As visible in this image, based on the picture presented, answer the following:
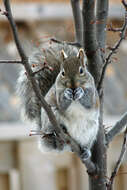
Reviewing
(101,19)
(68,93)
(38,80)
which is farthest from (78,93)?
(38,80)

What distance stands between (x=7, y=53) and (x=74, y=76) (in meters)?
0.90

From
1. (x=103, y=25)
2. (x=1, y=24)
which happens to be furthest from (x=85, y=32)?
(x=1, y=24)

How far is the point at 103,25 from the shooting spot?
94 centimetres

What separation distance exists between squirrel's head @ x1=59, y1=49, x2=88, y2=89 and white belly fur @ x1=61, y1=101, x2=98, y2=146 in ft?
0.19

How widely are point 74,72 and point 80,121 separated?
11 centimetres

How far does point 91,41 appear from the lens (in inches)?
34.4

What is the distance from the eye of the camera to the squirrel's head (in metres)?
0.90

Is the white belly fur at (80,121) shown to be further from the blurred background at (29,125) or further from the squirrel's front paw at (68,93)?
the blurred background at (29,125)

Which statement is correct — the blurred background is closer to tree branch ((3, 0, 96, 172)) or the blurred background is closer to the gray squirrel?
the gray squirrel

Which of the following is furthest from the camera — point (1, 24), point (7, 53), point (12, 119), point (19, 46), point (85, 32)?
point (1, 24)

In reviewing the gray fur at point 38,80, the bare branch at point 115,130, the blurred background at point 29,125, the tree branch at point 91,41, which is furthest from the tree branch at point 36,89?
the blurred background at point 29,125

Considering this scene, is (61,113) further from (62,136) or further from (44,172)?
(44,172)

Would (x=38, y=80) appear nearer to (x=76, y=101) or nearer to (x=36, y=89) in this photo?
(x=76, y=101)

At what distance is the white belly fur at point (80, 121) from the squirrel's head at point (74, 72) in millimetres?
59
